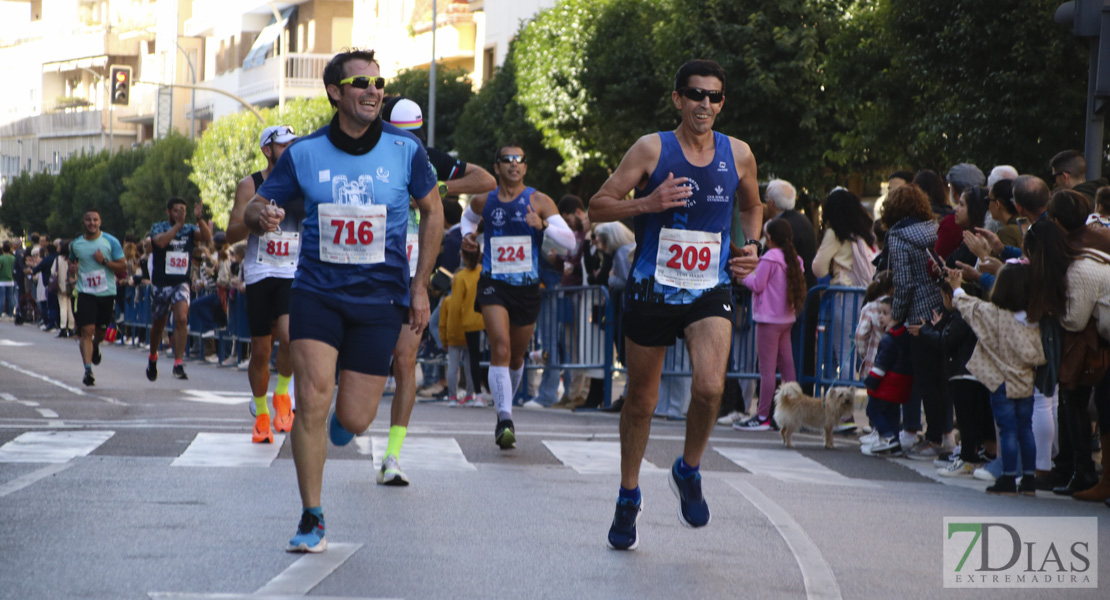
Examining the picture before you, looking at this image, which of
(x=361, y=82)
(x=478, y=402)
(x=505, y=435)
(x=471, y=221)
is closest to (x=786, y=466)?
(x=505, y=435)

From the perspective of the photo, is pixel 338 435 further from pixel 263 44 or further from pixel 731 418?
pixel 263 44

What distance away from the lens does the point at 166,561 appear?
21.2ft

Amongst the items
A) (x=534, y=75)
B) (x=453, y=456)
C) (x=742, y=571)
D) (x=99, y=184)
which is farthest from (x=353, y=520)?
(x=99, y=184)

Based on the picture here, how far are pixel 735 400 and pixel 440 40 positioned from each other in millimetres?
46549

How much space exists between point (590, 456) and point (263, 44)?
66.3 m

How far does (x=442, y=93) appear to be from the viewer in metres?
55.1

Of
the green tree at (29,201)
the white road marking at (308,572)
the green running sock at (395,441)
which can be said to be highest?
the green tree at (29,201)

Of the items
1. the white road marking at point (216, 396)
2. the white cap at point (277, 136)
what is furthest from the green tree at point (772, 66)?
the white cap at point (277, 136)

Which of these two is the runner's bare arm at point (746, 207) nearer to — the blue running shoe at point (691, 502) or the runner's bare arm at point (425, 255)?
the blue running shoe at point (691, 502)

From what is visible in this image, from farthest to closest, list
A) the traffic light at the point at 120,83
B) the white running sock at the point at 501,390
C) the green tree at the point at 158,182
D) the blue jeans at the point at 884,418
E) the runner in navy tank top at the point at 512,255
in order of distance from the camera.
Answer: the green tree at the point at 158,182 → the traffic light at the point at 120,83 → the runner in navy tank top at the point at 512,255 → the blue jeans at the point at 884,418 → the white running sock at the point at 501,390

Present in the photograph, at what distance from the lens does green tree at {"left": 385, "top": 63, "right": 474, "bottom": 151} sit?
5478 cm

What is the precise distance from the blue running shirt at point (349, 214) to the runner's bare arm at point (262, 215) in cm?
5

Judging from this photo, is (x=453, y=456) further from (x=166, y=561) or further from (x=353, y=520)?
(x=166, y=561)

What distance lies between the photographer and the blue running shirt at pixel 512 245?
12.3 m
